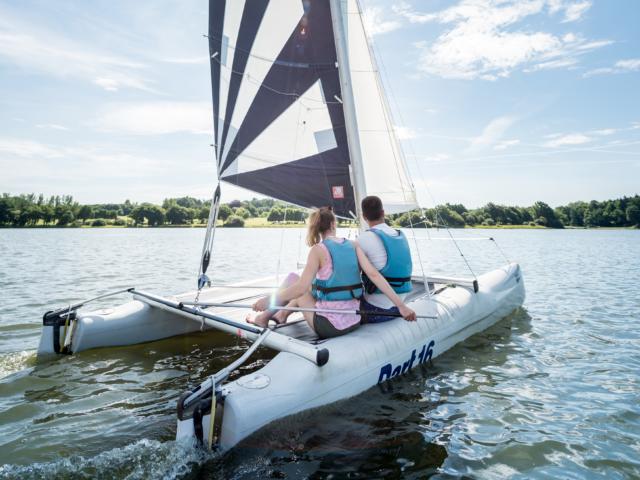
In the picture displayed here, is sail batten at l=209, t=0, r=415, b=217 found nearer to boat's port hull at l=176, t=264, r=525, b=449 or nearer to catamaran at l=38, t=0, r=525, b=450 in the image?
catamaran at l=38, t=0, r=525, b=450

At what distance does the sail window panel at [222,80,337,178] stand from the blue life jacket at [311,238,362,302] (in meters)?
3.00

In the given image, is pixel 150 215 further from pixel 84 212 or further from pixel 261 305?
pixel 261 305

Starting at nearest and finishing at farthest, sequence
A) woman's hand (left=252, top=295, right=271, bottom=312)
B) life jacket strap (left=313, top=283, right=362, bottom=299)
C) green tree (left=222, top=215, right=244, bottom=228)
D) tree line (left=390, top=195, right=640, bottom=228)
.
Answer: life jacket strap (left=313, top=283, right=362, bottom=299) → woman's hand (left=252, top=295, right=271, bottom=312) → tree line (left=390, top=195, right=640, bottom=228) → green tree (left=222, top=215, right=244, bottom=228)

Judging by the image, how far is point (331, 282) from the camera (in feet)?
14.0

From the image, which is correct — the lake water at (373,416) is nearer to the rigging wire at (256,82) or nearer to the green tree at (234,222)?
the rigging wire at (256,82)

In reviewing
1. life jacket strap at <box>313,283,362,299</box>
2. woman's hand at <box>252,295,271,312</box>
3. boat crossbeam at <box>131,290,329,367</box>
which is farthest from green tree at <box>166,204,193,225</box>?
life jacket strap at <box>313,283,362,299</box>

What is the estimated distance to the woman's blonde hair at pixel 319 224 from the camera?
434 centimetres

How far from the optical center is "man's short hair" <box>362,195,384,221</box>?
4.62m

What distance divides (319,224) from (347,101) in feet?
9.50

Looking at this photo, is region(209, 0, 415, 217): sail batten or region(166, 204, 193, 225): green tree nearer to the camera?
region(209, 0, 415, 217): sail batten

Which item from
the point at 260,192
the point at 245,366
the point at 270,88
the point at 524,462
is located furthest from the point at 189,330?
the point at 524,462

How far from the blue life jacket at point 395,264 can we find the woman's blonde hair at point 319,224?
1.95 ft

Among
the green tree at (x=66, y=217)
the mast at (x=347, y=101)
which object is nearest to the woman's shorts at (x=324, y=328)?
the mast at (x=347, y=101)

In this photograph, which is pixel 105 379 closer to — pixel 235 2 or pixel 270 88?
pixel 270 88
